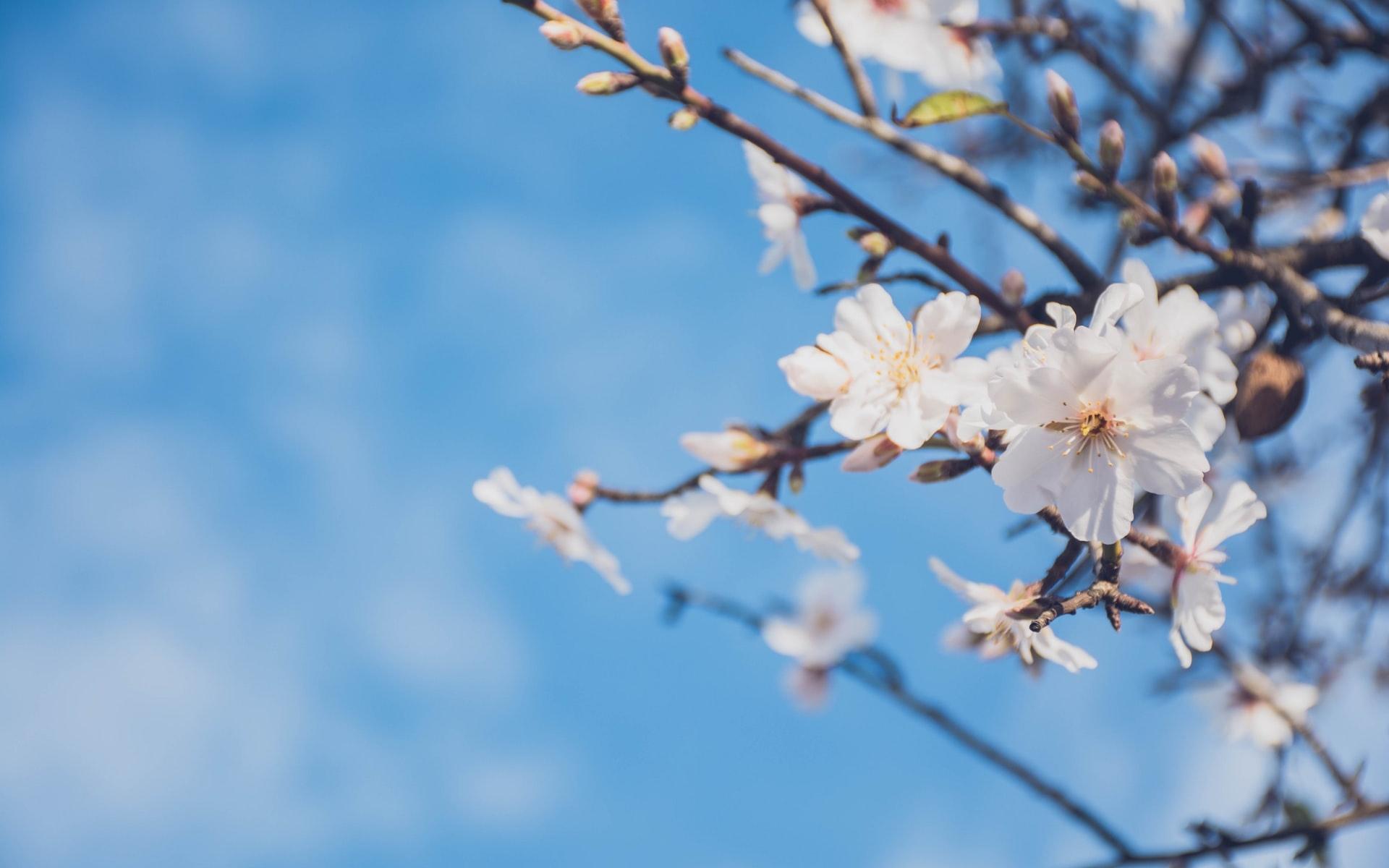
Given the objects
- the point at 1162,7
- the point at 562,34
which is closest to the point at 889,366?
the point at 562,34

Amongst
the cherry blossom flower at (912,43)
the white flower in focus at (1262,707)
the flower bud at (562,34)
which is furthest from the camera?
the white flower in focus at (1262,707)

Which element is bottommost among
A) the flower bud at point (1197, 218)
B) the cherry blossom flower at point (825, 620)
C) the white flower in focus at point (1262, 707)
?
the cherry blossom flower at point (825, 620)

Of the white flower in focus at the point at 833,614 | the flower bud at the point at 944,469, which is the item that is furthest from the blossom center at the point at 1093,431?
the white flower in focus at the point at 833,614

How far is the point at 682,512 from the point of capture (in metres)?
1.52

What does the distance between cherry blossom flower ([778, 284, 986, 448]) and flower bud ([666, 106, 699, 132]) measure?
308mm

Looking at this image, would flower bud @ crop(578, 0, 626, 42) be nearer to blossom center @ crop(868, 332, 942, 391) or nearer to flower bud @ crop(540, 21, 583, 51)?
flower bud @ crop(540, 21, 583, 51)

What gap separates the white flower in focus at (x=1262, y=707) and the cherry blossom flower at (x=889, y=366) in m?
1.54

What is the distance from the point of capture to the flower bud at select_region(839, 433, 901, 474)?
1159mm

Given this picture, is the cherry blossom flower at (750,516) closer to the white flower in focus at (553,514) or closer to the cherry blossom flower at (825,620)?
the white flower in focus at (553,514)

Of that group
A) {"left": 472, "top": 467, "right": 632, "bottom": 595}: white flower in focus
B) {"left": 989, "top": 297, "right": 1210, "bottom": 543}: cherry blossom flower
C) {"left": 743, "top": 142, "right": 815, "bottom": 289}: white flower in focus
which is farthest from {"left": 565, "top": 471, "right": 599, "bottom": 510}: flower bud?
{"left": 989, "top": 297, "right": 1210, "bottom": 543}: cherry blossom flower

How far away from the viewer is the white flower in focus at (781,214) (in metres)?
1.52

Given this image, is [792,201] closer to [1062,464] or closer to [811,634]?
[1062,464]

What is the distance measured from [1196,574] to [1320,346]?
3.32ft

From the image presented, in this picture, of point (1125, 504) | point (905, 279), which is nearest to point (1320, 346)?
point (905, 279)
